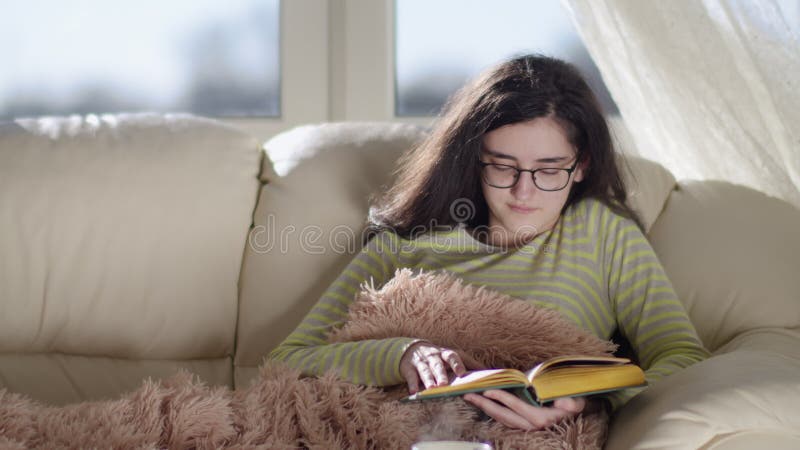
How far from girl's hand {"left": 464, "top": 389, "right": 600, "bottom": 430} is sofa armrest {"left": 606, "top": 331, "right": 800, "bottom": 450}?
70 millimetres

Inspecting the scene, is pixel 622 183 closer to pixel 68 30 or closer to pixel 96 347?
pixel 96 347

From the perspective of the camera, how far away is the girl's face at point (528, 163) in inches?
56.8

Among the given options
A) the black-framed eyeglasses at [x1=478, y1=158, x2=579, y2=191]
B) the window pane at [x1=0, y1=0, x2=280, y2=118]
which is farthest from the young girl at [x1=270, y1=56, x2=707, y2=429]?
the window pane at [x1=0, y1=0, x2=280, y2=118]

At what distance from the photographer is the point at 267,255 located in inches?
67.9

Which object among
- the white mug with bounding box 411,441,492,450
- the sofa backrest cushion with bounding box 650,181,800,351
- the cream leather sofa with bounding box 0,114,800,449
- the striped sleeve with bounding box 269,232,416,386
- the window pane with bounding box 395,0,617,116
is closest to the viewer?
the white mug with bounding box 411,441,492,450

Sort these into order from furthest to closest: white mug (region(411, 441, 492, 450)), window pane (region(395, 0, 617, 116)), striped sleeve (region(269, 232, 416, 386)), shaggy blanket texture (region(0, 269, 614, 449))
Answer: window pane (region(395, 0, 617, 116)) < striped sleeve (region(269, 232, 416, 386)) < shaggy blanket texture (region(0, 269, 614, 449)) < white mug (region(411, 441, 492, 450))

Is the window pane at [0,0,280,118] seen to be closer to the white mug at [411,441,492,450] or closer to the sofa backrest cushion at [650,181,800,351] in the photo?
the sofa backrest cushion at [650,181,800,351]

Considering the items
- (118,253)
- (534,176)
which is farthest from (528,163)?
(118,253)

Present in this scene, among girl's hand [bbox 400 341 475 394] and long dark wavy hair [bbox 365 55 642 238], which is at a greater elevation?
long dark wavy hair [bbox 365 55 642 238]

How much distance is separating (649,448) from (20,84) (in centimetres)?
198

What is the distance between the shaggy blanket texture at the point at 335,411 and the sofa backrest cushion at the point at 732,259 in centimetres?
34

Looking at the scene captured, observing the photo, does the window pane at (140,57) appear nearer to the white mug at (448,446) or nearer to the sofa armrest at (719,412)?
the sofa armrest at (719,412)

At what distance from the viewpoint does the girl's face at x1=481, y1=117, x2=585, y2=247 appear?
56.8 inches

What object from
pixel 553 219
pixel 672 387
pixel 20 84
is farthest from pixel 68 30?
pixel 672 387
